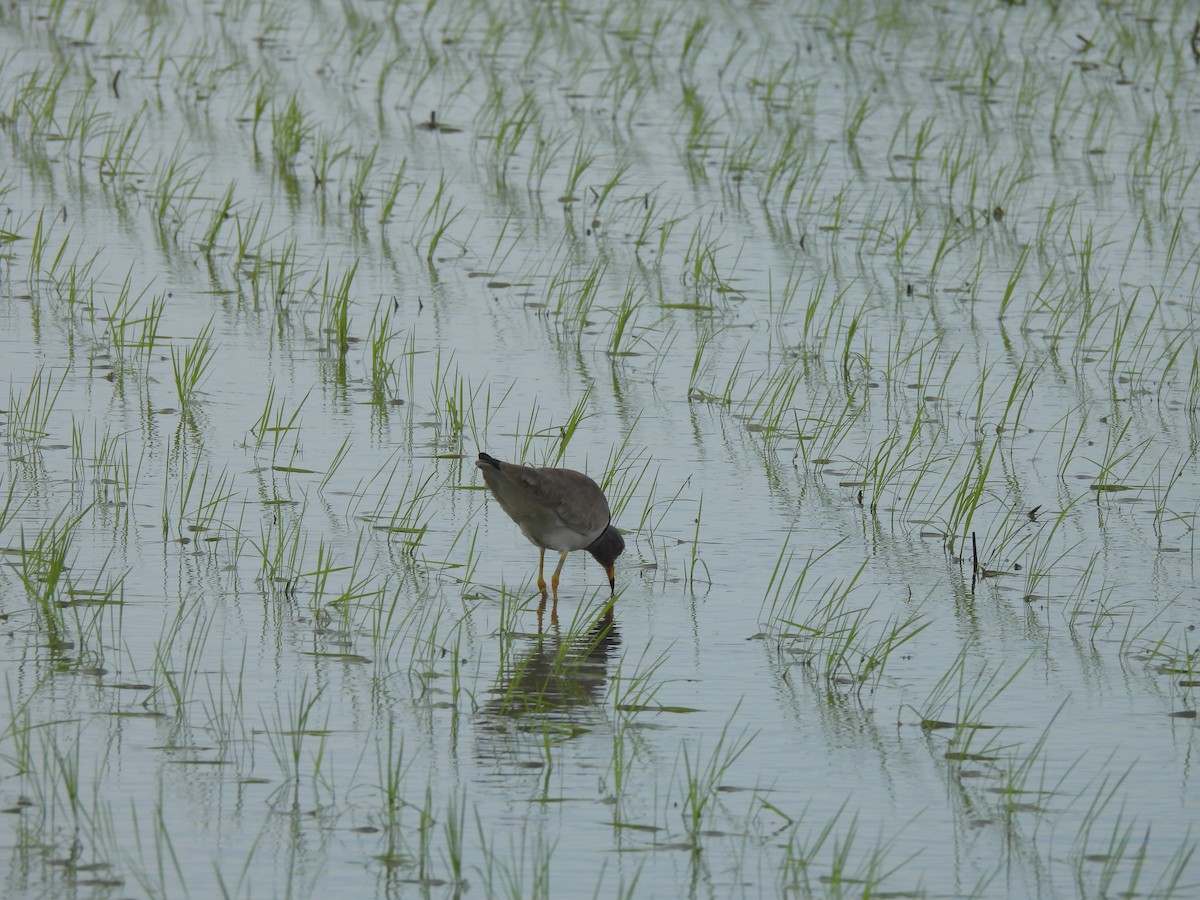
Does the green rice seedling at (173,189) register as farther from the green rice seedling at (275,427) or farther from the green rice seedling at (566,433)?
the green rice seedling at (566,433)

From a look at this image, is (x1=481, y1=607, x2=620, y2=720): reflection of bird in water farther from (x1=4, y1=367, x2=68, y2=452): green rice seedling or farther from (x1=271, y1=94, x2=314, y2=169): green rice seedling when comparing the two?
(x1=271, y1=94, x2=314, y2=169): green rice seedling

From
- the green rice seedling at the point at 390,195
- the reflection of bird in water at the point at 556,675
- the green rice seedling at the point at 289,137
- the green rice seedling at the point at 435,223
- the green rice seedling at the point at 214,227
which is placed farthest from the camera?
the green rice seedling at the point at 289,137

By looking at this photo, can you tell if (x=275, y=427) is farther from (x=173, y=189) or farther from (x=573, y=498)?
(x=173, y=189)

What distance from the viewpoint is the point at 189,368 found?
7969mm

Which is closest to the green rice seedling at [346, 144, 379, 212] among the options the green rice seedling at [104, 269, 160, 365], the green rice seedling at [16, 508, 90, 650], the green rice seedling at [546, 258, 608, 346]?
the green rice seedling at [546, 258, 608, 346]

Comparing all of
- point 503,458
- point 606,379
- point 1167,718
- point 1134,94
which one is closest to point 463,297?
point 606,379

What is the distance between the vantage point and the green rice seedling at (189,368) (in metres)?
7.46

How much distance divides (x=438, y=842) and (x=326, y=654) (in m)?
1.17

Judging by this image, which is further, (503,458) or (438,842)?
(503,458)

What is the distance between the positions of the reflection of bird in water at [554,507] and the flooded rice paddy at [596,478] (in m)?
0.21

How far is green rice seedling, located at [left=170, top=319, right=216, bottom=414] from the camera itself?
24.5ft

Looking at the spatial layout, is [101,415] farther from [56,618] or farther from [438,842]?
[438,842]

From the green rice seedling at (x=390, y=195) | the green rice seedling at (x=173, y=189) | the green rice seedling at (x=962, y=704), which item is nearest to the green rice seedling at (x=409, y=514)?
the green rice seedling at (x=962, y=704)

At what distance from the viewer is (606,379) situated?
27.9 ft
